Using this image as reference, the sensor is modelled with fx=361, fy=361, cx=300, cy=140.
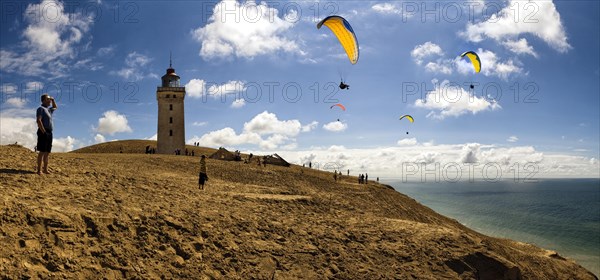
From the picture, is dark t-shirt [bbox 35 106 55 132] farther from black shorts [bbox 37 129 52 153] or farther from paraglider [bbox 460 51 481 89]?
paraglider [bbox 460 51 481 89]

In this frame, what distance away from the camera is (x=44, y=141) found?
32.6 ft

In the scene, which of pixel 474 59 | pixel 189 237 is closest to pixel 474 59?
pixel 474 59

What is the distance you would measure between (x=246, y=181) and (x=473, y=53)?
2090cm

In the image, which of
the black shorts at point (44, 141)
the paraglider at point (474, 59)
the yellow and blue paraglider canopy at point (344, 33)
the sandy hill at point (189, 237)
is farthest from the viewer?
the paraglider at point (474, 59)

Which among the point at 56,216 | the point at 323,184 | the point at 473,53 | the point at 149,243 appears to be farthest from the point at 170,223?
the point at 473,53

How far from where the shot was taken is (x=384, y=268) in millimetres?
10062

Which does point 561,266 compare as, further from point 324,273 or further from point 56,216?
point 56,216

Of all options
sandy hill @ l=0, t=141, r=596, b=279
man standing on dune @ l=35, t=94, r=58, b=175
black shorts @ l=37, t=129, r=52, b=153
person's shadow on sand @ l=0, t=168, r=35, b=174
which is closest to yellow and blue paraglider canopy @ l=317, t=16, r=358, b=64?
sandy hill @ l=0, t=141, r=596, b=279

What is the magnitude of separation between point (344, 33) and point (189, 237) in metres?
16.1

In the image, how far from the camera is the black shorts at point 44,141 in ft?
32.4

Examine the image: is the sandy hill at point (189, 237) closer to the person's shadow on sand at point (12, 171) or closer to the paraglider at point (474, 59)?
the person's shadow on sand at point (12, 171)

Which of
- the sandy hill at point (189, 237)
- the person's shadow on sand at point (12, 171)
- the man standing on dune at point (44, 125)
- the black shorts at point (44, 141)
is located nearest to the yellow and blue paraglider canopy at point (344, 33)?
the sandy hill at point (189, 237)

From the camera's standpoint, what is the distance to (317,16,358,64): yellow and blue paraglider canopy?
20.2 meters

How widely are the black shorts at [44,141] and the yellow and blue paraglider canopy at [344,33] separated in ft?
43.9
